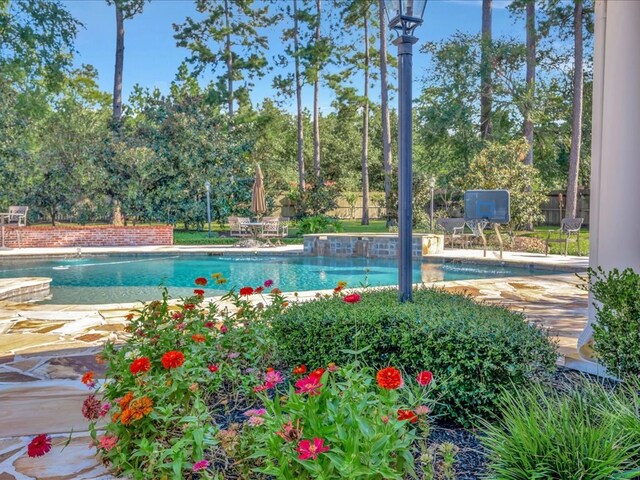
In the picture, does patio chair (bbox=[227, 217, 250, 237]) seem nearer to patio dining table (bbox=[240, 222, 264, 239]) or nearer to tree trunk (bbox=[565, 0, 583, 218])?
patio dining table (bbox=[240, 222, 264, 239])

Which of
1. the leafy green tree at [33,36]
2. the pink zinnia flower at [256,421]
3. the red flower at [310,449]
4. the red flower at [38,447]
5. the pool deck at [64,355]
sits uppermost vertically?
the leafy green tree at [33,36]

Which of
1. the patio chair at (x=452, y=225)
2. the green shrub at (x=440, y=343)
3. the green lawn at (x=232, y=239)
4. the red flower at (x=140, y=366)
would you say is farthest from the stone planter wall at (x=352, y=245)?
the red flower at (x=140, y=366)

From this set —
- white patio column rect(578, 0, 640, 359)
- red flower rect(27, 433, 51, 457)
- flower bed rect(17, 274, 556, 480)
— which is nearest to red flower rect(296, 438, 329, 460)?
flower bed rect(17, 274, 556, 480)

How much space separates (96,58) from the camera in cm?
2683

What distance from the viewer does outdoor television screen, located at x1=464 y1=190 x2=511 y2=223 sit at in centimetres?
1187

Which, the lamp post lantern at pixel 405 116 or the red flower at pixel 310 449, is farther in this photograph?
the lamp post lantern at pixel 405 116

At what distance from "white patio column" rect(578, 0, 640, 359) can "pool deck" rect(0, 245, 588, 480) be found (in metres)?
0.56

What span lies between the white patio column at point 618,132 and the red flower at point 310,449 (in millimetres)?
2654

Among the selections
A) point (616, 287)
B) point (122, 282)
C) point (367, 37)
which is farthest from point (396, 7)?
point (367, 37)

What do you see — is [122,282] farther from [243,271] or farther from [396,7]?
[396,7]

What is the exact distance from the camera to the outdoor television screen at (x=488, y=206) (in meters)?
11.9

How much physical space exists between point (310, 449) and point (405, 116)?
2.13 m

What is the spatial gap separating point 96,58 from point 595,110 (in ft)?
91.2

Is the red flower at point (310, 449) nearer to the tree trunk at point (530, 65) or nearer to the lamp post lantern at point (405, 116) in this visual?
the lamp post lantern at point (405, 116)
